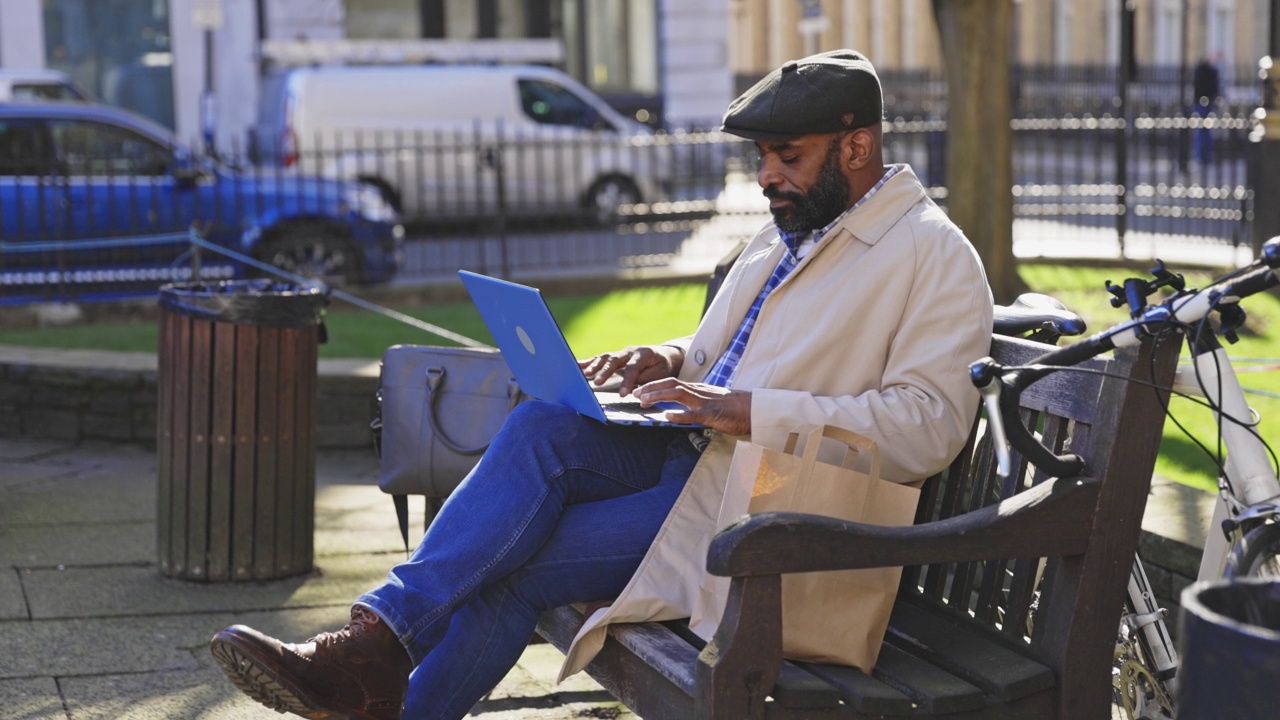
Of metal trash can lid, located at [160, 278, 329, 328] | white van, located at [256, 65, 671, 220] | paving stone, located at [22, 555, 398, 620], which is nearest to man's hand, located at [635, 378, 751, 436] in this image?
metal trash can lid, located at [160, 278, 329, 328]

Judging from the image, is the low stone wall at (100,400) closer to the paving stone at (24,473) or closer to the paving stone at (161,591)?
the paving stone at (24,473)

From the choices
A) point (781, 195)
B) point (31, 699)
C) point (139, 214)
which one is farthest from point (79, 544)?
point (139, 214)

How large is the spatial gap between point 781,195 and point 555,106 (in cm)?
1517

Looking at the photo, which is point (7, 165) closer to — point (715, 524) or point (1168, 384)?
point (715, 524)

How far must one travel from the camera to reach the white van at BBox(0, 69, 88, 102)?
17.5 meters

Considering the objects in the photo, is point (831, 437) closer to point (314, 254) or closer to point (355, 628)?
point (355, 628)

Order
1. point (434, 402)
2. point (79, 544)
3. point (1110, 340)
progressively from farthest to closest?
point (79, 544) → point (434, 402) → point (1110, 340)

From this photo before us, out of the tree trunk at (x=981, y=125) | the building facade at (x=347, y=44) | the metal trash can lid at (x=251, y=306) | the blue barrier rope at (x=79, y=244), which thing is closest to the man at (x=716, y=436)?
the metal trash can lid at (x=251, y=306)

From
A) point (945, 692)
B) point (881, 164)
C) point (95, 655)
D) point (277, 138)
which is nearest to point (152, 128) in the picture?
point (277, 138)

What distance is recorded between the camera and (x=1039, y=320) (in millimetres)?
3338

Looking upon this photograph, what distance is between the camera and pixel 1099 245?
519 inches

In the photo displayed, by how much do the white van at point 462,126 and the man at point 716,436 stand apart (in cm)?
1341

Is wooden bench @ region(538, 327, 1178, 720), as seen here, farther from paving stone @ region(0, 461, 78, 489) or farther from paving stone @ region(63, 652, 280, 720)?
paving stone @ region(0, 461, 78, 489)

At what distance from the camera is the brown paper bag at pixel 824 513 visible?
9.13 feet
